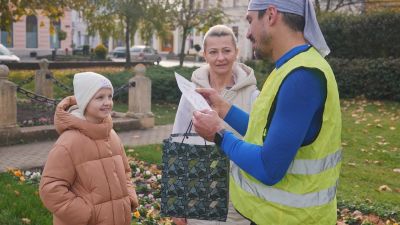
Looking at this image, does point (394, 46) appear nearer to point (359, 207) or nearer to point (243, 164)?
point (359, 207)

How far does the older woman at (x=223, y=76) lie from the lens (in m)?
3.49

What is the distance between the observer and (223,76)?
3607 mm

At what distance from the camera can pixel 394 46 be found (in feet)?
60.2

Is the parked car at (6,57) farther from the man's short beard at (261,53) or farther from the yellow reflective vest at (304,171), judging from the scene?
the yellow reflective vest at (304,171)

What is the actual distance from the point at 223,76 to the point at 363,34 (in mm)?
16600

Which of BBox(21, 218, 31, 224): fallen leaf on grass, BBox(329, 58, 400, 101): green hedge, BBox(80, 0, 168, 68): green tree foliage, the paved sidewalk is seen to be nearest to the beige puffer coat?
BBox(21, 218, 31, 224): fallen leaf on grass

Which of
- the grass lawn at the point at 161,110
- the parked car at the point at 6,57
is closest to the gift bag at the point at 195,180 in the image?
the grass lawn at the point at 161,110

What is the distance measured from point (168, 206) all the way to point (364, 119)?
11.4 metres

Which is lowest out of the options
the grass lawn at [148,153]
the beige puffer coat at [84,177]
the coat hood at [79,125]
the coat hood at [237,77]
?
the grass lawn at [148,153]

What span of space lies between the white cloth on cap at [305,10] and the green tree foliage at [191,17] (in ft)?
70.3

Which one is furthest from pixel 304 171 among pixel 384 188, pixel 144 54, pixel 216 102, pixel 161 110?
pixel 144 54

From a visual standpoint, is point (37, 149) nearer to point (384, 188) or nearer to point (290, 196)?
point (384, 188)

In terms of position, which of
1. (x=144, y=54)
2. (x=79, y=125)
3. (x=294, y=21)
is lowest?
(x=144, y=54)

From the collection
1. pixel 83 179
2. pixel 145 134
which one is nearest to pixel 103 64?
pixel 145 134
